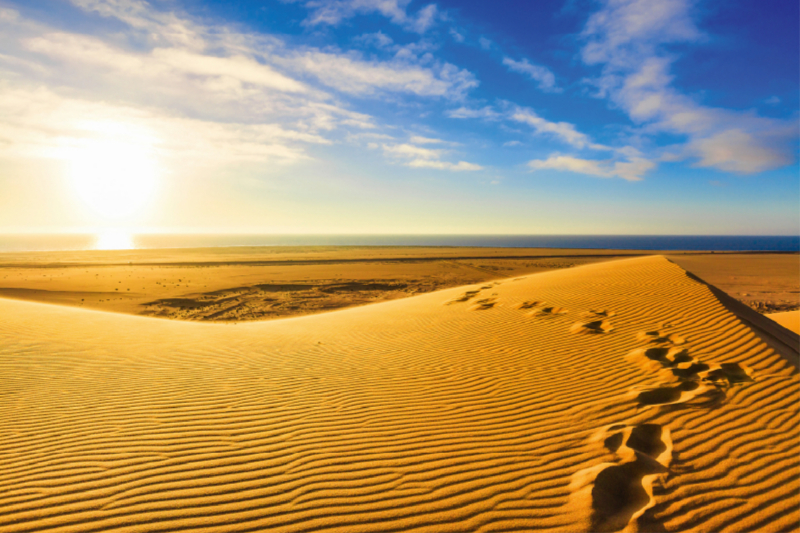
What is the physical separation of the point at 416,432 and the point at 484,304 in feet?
24.1

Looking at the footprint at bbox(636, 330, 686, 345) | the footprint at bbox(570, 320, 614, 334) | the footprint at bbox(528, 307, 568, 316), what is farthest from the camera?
the footprint at bbox(528, 307, 568, 316)

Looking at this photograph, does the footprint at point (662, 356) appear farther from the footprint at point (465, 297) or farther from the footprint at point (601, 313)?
the footprint at point (465, 297)

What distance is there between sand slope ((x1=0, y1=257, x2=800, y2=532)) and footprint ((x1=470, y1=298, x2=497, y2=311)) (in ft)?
9.72

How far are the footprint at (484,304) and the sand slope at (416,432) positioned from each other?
2.96 m

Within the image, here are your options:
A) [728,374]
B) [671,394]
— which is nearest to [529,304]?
[728,374]

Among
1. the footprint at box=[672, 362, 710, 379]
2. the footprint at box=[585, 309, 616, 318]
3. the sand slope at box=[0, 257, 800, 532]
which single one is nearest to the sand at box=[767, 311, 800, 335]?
the sand slope at box=[0, 257, 800, 532]

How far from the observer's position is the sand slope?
9.10 feet

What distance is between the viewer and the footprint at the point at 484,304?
10.5 m

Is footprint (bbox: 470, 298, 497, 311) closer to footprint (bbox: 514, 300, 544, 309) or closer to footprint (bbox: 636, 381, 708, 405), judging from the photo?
footprint (bbox: 514, 300, 544, 309)

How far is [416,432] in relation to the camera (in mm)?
3889

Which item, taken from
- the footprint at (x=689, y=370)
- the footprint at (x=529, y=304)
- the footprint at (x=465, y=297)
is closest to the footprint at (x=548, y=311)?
the footprint at (x=529, y=304)

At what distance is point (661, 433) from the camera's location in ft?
12.1

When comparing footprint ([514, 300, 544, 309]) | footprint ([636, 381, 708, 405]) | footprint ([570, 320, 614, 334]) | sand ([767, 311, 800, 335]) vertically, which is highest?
footprint ([514, 300, 544, 309])

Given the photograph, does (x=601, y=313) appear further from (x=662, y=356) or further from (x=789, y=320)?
(x=789, y=320)
